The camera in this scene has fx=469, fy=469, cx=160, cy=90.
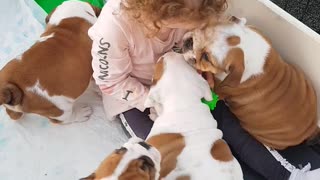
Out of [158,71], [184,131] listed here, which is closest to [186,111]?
[184,131]

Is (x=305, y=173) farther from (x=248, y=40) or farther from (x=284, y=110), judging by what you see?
(x=248, y=40)

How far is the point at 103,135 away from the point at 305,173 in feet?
3.10

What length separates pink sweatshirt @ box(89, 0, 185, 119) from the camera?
6.24ft

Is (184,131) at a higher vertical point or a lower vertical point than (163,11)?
lower

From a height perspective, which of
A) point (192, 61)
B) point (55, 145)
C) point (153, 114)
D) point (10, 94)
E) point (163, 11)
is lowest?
point (55, 145)

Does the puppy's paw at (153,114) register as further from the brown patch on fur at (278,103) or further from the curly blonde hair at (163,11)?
the curly blonde hair at (163,11)

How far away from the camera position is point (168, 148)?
5.86 feet

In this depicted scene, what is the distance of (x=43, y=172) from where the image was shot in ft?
7.09

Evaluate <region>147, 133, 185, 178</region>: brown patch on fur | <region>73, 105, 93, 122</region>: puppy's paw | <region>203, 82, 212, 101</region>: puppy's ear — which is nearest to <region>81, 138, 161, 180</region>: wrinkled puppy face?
<region>147, 133, 185, 178</region>: brown patch on fur

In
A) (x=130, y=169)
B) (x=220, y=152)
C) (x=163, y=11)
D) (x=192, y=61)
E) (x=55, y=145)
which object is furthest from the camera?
(x=55, y=145)

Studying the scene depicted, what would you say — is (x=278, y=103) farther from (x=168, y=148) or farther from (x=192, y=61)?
(x=168, y=148)

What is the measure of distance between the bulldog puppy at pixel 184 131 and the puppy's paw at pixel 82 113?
0.52 meters

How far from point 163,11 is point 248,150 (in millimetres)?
758

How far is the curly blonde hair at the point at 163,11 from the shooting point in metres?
1.68
